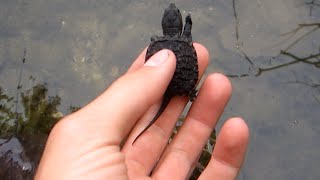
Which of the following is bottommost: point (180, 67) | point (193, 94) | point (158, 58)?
point (193, 94)

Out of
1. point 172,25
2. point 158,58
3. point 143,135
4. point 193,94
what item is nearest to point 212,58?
point 172,25

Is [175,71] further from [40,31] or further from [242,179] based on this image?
[40,31]

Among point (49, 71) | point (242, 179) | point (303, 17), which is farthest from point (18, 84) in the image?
point (303, 17)

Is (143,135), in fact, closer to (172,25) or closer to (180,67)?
(180,67)

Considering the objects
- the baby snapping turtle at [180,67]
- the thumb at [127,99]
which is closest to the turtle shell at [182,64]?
the baby snapping turtle at [180,67]

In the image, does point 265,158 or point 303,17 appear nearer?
point 265,158

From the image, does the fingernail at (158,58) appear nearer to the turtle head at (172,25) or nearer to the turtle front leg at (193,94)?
the turtle front leg at (193,94)

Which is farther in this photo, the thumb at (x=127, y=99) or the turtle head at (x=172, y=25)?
the turtle head at (x=172, y=25)
